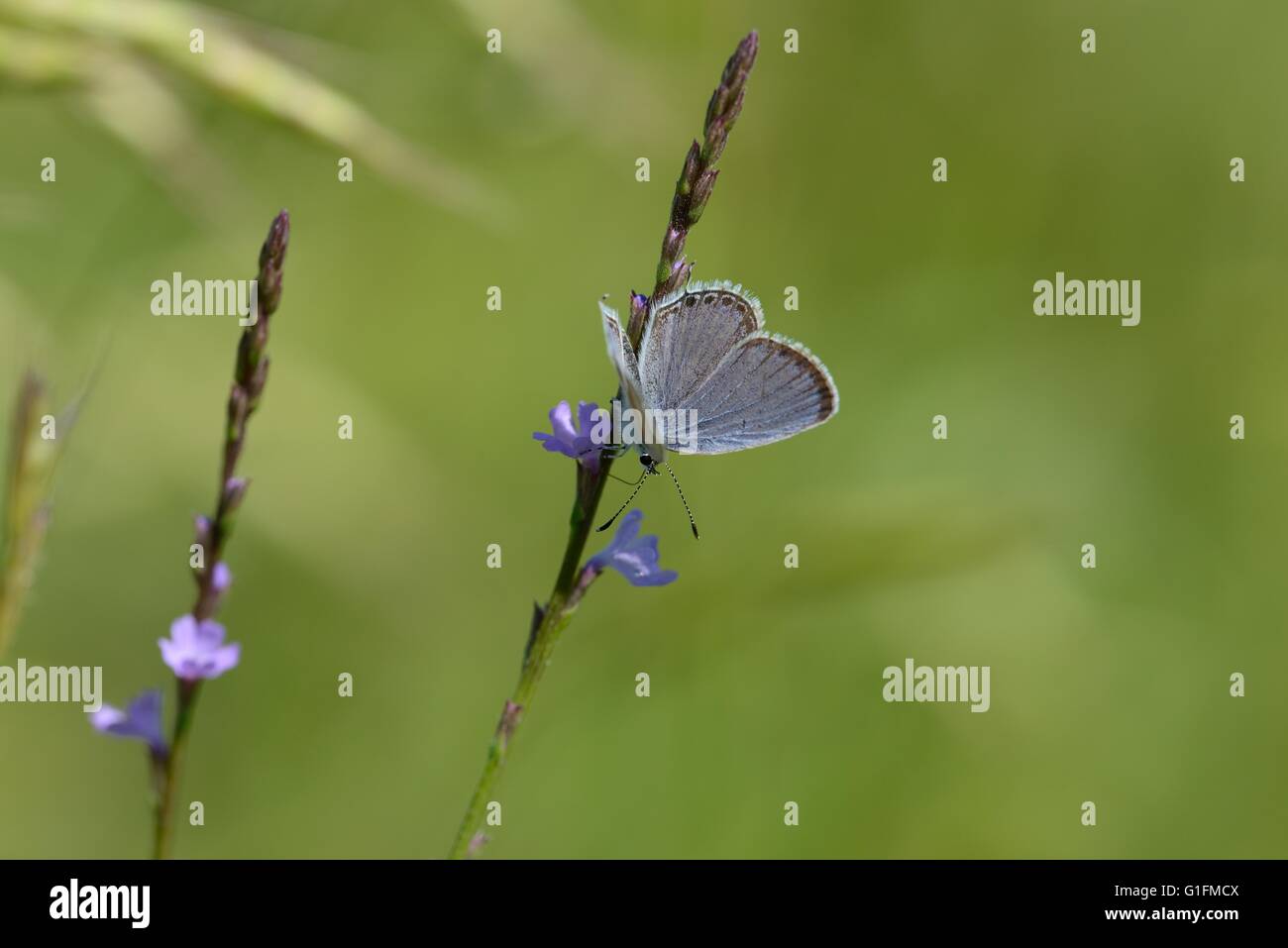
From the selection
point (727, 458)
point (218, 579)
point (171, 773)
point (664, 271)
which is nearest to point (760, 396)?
point (664, 271)

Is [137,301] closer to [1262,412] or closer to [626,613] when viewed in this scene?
[626,613]

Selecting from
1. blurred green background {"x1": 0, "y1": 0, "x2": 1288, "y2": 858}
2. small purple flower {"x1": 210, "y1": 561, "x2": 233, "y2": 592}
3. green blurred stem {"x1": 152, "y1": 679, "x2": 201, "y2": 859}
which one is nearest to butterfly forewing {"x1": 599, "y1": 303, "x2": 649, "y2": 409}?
small purple flower {"x1": 210, "y1": 561, "x2": 233, "y2": 592}

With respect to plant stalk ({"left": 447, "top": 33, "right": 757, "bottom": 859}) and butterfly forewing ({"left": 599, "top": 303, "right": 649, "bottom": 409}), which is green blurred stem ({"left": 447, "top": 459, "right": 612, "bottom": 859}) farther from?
butterfly forewing ({"left": 599, "top": 303, "right": 649, "bottom": 409})

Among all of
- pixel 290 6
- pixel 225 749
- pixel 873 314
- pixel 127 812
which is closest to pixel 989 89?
pixel 873 314

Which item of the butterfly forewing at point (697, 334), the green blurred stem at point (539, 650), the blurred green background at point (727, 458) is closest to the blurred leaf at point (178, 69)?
the blurred green background at point (727, 458)

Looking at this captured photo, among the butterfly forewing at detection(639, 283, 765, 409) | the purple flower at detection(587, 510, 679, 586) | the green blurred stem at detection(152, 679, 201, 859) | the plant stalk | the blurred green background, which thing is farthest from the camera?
the blurred green background

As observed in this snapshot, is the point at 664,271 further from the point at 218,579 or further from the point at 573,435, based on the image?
the point at 218,579
